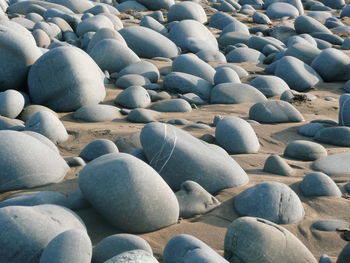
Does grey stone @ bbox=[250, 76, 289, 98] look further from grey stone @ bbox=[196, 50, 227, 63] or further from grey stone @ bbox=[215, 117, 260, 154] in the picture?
grey stone @ bbox=[215, 117, 260, 154]

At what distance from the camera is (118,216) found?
8.64ft

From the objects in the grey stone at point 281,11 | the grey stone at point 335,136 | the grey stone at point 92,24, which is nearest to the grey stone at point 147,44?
the grey stone at point 92,24

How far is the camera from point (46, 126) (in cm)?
380

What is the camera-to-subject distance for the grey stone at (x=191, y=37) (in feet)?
24.5

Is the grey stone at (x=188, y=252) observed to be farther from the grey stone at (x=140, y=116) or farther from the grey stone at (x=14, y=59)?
the grey stone at (x=14, y=59)

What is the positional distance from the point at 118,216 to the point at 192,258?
614 mm

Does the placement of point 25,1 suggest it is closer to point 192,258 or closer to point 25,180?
point 25,180

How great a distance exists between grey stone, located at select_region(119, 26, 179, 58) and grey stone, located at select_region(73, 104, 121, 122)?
2.39 m

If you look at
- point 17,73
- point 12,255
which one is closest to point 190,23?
point 17,73

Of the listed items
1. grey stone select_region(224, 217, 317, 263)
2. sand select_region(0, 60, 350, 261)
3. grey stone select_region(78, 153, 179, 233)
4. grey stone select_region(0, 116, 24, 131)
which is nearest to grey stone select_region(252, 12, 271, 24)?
sand select_region(0, 60, 350, 261)

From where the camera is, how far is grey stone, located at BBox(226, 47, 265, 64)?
7.25 metres

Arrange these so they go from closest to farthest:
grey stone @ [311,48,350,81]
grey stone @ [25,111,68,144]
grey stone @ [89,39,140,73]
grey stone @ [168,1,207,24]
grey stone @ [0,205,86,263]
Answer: grey stone @ [0,205,86,263]
grey stone @ [25,111,68,144]
grey stone @ [89,39,140,73]
grey stone @ [311,48,350,81]
grey stone @ [168,1,207,24]

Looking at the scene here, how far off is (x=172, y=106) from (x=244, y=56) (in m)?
2.63

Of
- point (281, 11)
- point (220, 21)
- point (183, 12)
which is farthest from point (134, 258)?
point (281, 11)
